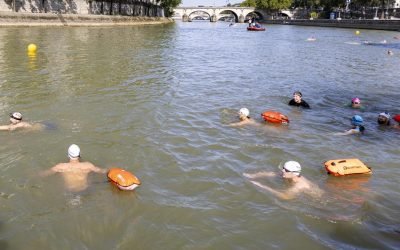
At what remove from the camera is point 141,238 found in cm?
650

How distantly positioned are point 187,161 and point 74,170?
2.62 metres

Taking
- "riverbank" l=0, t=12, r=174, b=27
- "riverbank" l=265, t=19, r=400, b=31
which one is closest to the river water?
"riverbank" l=0, t=12, r=174, b=27

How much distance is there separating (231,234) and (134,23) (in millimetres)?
73370

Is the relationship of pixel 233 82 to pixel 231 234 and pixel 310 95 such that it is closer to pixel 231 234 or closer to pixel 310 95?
pixel 310 95

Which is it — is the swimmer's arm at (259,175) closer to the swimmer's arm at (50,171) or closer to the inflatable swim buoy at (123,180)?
the inflatable swim buoy at (123,180)

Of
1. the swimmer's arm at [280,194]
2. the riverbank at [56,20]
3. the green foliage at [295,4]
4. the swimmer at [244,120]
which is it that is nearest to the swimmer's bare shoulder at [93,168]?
the swimmer's arm at [280,194]

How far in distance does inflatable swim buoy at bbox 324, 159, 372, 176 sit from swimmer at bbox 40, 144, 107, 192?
16.3 ft

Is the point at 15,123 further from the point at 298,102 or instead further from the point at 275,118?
the point at 298,102

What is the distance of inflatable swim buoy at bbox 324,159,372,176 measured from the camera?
8836 mm

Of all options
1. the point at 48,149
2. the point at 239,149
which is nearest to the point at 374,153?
the point at 239,149

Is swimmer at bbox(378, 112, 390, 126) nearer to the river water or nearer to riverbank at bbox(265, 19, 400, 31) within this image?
the river water

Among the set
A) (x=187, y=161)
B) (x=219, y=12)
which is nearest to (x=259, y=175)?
(x=187, y=161)

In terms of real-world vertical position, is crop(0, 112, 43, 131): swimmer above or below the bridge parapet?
below

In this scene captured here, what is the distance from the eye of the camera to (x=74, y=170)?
8453mm
